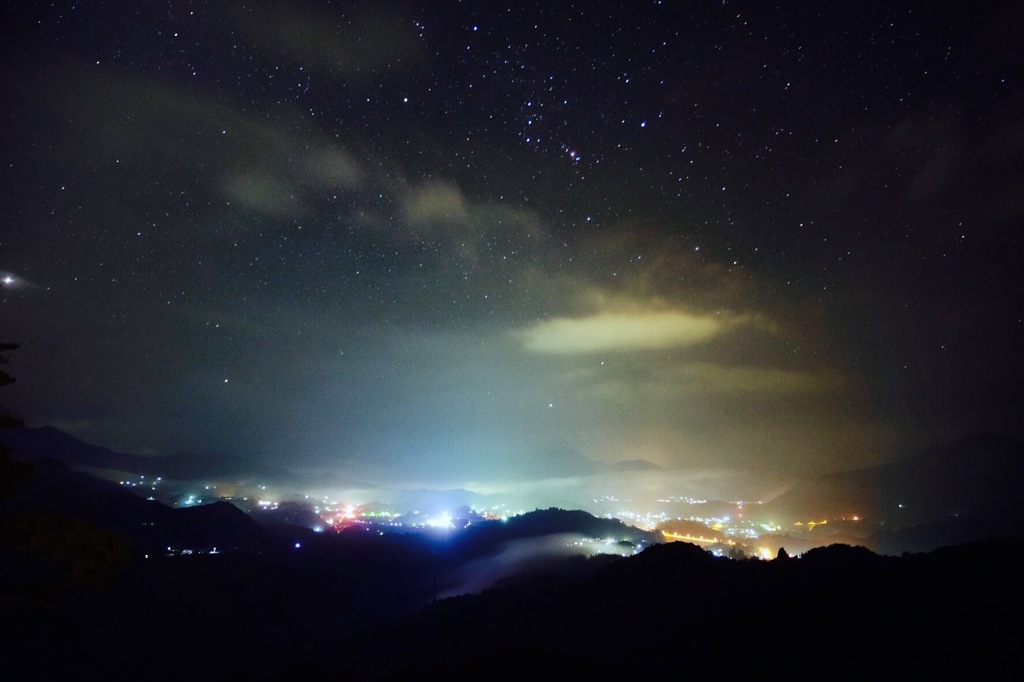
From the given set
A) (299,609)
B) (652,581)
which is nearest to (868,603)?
(652,581)

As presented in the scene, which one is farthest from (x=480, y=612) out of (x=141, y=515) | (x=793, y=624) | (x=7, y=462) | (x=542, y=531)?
(x=141, y=515)

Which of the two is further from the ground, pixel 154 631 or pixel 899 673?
pixel 899 673

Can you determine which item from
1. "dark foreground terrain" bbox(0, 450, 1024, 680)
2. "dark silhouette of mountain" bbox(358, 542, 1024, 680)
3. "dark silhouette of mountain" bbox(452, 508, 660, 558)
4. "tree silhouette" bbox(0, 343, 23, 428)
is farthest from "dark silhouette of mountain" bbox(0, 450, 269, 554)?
"tree silhouette" bbox(0, 343, 23, 428)

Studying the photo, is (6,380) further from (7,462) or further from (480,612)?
(480,612)

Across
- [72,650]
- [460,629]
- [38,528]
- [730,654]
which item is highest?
[38,528]

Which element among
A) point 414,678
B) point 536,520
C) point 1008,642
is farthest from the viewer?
point 536,520

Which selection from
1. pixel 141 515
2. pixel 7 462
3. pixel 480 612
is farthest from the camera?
pixel 141 515

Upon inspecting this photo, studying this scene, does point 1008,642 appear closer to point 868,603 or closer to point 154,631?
point 868,603

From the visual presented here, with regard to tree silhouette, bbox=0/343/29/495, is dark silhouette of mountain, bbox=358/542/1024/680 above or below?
below

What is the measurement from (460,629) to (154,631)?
3808cm

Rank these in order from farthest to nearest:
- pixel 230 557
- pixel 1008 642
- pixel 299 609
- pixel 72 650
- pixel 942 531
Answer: pixel 942 531
pixel 230 557
pixel 299 609
pixel 72 650
pixel 1008 642

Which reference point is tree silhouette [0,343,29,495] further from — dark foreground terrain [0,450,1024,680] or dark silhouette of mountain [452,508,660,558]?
dark silhouette of mountain [452,508,660,558]

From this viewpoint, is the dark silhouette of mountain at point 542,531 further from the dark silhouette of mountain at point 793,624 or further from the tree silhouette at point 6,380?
the tree silhouette at point 6,380

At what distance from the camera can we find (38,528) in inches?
441
